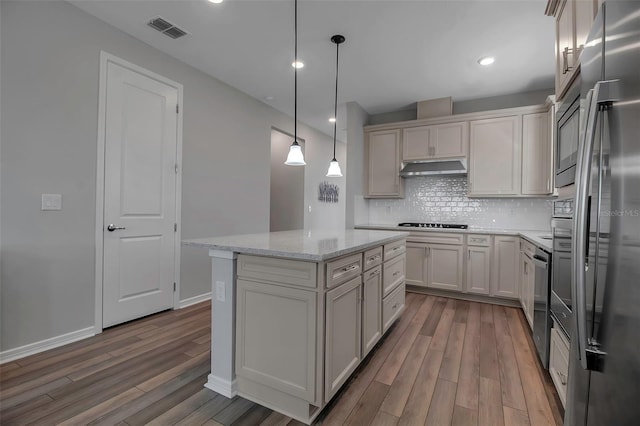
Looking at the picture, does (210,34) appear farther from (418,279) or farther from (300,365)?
(418,279)

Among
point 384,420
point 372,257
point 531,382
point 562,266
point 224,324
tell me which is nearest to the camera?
point 384,420

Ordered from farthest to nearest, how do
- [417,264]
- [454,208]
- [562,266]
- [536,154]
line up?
1. [454,208]
2. [417,264]
3. [536,154]
4. [562,266]

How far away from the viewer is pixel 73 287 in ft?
8.33

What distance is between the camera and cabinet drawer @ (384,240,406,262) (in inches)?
101

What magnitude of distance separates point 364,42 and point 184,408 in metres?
3.24

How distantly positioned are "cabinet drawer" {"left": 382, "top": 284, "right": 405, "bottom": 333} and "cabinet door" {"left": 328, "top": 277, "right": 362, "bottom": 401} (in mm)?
554

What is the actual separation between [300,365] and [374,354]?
3.26ft

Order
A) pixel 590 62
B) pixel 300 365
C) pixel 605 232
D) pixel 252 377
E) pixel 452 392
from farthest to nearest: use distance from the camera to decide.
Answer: pixel 452 392, pixel 252 377, pixel 300 365, pixel 590 62, pixel 605 232

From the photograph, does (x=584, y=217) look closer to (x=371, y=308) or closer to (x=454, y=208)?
(x=371, y=308)

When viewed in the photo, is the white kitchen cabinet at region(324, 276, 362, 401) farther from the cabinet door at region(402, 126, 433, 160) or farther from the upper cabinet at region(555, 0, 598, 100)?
the cabinet door at region(402, 126, 433, 160)

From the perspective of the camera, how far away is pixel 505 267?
3656mm

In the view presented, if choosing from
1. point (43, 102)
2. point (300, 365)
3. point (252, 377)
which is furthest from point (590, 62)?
point (43, 102)

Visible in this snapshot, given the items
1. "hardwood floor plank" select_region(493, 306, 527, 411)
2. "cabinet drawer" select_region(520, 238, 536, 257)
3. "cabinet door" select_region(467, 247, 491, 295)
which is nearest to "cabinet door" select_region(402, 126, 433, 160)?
"cabinet door" select_region(467, 247, 491, 295)

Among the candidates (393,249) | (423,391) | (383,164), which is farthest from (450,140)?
(423,391)
